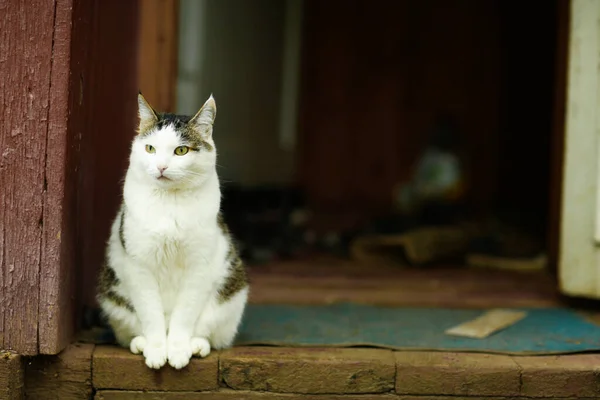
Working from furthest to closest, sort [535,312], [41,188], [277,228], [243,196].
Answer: [243,196] → [277,228] → [535,312] → [41,188]

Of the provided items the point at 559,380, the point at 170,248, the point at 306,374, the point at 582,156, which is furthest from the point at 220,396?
the point at 582,156

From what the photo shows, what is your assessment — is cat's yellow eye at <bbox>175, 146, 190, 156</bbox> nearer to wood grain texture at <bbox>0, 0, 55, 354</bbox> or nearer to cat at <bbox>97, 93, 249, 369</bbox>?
cat at <bbox>97, 93, 249, 369</bbox>

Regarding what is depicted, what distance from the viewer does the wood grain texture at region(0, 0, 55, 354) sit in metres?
2.42

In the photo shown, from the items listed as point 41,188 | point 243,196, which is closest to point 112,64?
point 41,188

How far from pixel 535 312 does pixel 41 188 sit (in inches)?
91.5

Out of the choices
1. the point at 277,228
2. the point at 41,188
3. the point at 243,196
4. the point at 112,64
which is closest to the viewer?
the point at 41,188

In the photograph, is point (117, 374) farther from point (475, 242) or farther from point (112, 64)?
point (475, 242)

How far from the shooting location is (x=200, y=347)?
254cm

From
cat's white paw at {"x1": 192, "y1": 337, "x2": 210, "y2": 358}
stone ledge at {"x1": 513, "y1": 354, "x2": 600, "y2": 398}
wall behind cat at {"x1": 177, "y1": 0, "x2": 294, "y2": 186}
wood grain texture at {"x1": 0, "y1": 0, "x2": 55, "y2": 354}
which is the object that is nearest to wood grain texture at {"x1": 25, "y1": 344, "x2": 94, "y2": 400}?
wood grain texture at {"x1": 0, "y1": 0, "x2": 55, "y2": 354}

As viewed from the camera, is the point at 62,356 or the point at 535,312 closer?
the point at 62,356

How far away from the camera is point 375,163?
6.98 metres

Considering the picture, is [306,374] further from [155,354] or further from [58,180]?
[58,180]

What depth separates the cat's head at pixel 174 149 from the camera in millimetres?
2365

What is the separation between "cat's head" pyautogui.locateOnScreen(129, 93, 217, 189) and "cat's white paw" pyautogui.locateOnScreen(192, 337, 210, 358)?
1.85ft
